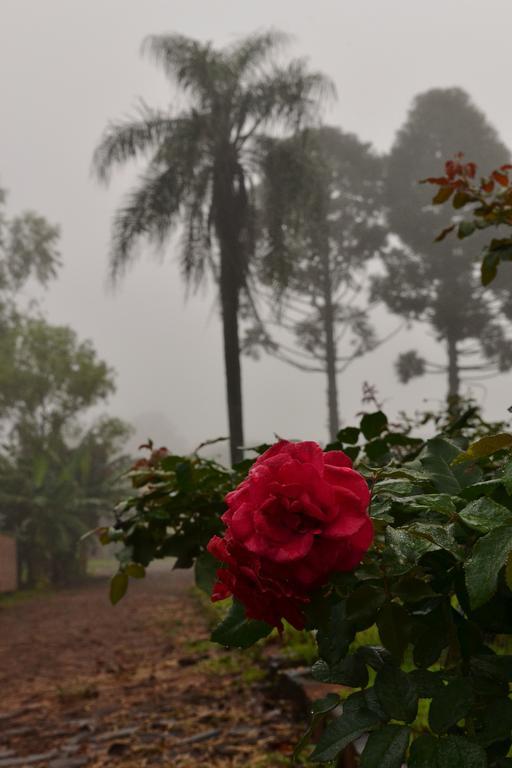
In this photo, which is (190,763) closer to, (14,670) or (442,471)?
(442,471)

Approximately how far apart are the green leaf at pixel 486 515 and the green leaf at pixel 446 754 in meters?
0.22

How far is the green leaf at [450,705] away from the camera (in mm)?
790

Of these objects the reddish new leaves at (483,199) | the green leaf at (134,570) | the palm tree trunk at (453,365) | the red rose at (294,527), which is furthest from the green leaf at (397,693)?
the palm tree trunk at (453,365)

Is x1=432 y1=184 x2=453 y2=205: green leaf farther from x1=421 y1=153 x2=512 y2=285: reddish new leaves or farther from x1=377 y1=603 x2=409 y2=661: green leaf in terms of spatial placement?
x1=377 y1=603 x2=409 y2=661: green leaf

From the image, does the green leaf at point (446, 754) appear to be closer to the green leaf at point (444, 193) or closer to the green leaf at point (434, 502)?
the green leaf at point (434, 502)

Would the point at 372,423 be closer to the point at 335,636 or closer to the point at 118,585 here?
the point at 335,636

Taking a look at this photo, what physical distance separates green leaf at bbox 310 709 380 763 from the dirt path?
1.77 meters

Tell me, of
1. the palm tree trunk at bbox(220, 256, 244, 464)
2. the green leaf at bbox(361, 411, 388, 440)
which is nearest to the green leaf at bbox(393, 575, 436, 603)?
the green leaf at bbox(361, 411, 388, 440)

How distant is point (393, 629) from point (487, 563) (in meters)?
0.17

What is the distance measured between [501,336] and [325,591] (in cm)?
2274

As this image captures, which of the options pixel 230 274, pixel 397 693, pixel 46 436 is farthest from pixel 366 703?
pixel 46 436

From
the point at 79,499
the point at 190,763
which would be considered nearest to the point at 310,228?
the point at 79,499

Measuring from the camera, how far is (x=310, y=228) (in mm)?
14086

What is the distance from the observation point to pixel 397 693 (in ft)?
2.73
